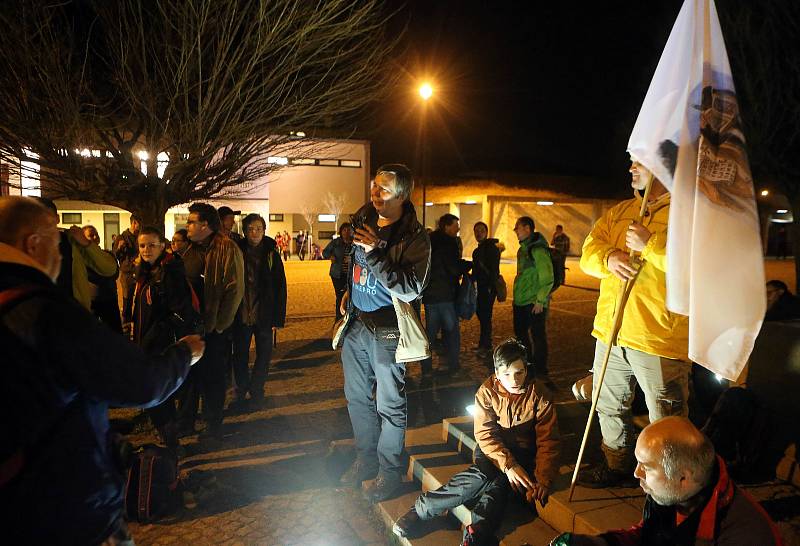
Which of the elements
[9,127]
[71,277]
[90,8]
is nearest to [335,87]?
[90,8]

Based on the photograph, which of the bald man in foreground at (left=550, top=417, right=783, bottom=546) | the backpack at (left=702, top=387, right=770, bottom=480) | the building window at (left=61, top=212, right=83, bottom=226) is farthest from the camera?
the building window at (left=61, top=212, right=83, bottom=226)

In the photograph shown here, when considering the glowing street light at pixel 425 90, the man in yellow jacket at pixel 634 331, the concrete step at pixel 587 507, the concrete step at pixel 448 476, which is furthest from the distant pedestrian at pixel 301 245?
the man in yellow jacket at pixel 634 331

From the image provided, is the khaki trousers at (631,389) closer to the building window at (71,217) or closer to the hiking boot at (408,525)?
the hiking boot at (408,525)

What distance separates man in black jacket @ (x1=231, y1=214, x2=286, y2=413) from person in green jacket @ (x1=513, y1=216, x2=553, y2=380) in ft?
9.88

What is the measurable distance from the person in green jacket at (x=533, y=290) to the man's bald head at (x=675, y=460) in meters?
4.80

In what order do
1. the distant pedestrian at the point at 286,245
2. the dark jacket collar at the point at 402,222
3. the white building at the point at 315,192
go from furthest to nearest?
the white building at the point at 315,192
the distant pedestrian at the point at 286,245
the dark jacket collar at the point at 402,222

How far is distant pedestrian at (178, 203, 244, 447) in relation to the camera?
4.91 metres

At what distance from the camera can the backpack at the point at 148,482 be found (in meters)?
3.16

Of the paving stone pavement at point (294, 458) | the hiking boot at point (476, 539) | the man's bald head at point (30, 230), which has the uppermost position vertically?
the man's bald head at point (30, 230)

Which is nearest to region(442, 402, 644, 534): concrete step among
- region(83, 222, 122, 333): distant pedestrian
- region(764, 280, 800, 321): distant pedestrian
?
region(764, 280, 800, 321): distant pedestrian

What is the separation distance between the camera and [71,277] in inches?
193

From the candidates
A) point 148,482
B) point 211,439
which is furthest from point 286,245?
point 148,482

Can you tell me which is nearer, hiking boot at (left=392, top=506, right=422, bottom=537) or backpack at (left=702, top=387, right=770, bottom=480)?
hiking boot at (left=392, top=506, right=422, bottom=537)

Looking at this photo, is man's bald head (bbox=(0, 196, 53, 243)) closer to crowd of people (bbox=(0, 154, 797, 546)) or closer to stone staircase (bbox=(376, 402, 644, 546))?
crowd of people (bbox=(0, 154, 797, 546))
